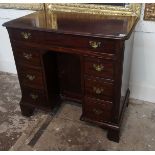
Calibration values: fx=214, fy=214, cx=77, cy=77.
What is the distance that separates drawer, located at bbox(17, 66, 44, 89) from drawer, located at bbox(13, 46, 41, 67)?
6 cm

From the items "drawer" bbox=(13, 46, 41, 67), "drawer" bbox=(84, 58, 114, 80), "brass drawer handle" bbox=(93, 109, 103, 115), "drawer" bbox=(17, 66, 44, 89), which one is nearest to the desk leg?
"drawer" bbox=(17, 66, 44, 89)

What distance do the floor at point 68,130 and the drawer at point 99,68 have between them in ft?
1.80

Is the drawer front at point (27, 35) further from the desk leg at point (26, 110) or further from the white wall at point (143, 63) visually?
the white wall at point (143, 63)

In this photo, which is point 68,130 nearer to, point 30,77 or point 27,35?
point 30,77

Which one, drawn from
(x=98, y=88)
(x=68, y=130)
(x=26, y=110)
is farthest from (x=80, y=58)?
(x=26, y=110)

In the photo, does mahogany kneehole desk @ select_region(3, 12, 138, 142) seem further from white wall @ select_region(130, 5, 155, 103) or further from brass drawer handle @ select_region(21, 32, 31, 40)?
white wall @ select_region(130, 5, 155, 103)

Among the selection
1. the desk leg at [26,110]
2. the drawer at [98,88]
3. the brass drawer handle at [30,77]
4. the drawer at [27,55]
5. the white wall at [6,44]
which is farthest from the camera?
the white wall at [6,44]

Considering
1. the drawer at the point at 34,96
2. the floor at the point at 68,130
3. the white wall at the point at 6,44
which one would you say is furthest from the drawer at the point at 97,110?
the white wall at the point at 6,44

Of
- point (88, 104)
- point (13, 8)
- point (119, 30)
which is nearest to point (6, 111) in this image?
point (88, 104)

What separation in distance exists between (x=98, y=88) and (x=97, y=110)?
7.8 inches

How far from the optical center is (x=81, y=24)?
1492 millimetres

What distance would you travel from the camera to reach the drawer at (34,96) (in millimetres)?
1767

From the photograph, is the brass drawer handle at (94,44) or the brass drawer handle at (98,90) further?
the brass drawer handle at (98,90)

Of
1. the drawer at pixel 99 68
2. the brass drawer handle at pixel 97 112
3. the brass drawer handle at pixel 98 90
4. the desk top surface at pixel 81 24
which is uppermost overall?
the desk top surface at pixel 81 24
